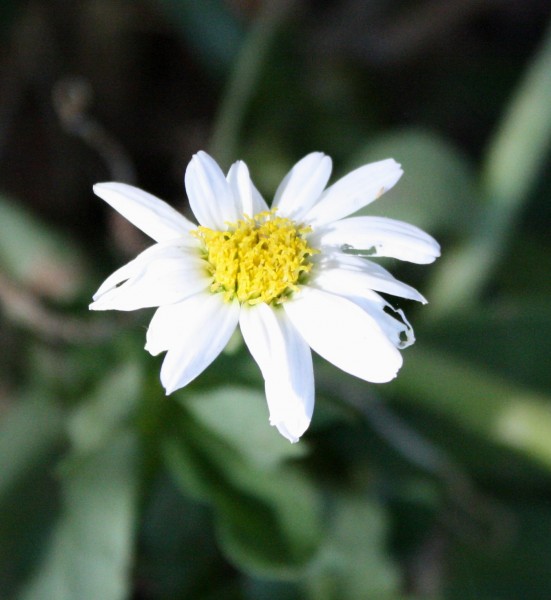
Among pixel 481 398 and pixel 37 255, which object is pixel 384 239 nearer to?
pixel 481 398

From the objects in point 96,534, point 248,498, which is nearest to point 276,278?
point 248,498

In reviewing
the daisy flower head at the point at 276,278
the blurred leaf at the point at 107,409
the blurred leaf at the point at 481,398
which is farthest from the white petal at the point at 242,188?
the blurred leaf at the point at 481,398

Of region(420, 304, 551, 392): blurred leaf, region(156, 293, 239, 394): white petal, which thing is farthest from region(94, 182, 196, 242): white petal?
region(420, 304, 551, 392): blurred leaf

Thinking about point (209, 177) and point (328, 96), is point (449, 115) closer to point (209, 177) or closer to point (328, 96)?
point (328, 96)

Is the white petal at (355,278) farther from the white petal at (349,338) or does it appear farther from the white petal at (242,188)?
the white petal at (242,188)

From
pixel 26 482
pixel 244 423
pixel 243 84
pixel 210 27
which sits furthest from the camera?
pixel 210 27

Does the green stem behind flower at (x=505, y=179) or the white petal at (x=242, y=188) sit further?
the green stem behind flower at (x=505, y=179)

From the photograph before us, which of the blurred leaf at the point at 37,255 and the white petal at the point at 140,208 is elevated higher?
the blurred leaf at the point at 37,255
